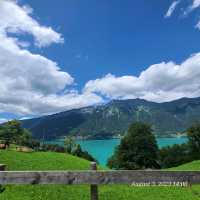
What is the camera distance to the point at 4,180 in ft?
25.2

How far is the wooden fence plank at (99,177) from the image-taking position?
7.27 metres

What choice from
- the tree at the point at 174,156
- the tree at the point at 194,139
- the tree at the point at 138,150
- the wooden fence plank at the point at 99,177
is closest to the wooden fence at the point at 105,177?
the wooden fence plank at the point at 99,177

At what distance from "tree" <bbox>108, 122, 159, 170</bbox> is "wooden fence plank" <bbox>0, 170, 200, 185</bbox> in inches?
2603

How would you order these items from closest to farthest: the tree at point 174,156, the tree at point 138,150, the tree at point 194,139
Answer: the tree at point 138,150
the tree at point 194,139
the tree at point 174,156

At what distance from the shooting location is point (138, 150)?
2928 inches

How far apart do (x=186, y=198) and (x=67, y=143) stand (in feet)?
364

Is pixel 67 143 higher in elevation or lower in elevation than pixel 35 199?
higher

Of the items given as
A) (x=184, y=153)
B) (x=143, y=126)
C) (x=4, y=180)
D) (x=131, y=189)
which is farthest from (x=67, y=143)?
(x=4, y=180)

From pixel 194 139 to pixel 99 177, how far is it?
300 feet

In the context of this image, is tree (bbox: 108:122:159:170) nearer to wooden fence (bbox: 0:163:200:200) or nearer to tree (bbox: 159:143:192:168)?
tree (bbox: 159:143:192:168)

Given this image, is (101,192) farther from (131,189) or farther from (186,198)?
(186,198)

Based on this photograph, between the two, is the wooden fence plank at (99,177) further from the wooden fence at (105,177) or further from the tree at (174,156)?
the tree at (174,156)

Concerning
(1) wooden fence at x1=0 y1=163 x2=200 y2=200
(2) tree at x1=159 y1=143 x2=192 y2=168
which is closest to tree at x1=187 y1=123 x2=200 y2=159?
(2) tree at x1=159 y1=143 x2=192 y2=168

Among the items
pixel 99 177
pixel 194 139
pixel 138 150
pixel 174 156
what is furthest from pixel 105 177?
pixel 174 156
